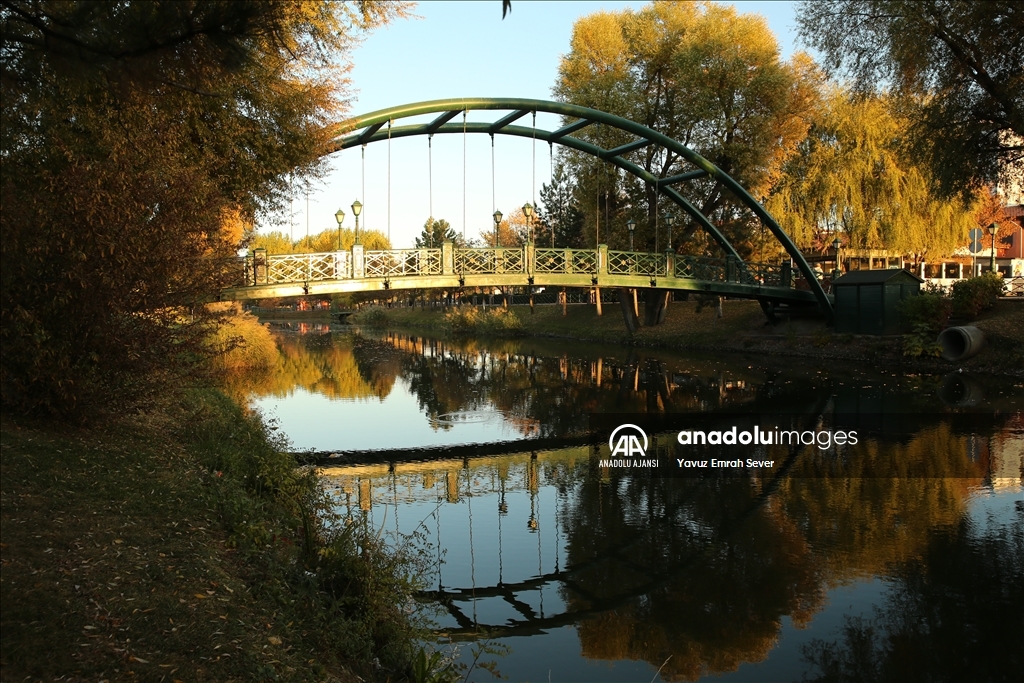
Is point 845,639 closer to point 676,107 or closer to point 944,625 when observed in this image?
point 944,625

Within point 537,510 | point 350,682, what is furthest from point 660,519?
point 350,682

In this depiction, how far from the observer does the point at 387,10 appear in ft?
58.4

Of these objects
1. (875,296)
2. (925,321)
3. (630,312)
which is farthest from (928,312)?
(630,312)

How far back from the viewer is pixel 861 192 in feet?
124

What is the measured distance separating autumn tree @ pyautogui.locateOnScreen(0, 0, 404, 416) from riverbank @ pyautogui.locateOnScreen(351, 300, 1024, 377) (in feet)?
69.9

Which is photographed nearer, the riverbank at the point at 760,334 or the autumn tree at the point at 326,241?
the riverbank at the point at 760,334

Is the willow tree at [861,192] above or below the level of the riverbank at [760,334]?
above

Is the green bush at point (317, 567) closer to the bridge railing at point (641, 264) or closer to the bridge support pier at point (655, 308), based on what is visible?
the bridge railing at point (641, 264)

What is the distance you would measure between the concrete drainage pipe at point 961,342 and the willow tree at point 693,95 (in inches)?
541

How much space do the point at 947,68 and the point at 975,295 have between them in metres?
7.38

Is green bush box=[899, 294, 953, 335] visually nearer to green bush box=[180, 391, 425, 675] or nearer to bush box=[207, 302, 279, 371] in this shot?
bush box=[207, 302, 279, 371]

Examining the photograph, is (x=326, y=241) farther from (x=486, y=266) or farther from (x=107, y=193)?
(x=107, y=193)

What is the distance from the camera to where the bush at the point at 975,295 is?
25953 millimetres

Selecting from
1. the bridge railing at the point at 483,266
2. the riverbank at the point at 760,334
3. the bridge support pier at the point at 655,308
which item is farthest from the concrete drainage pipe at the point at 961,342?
the bridge support pier at the point at 655,308
